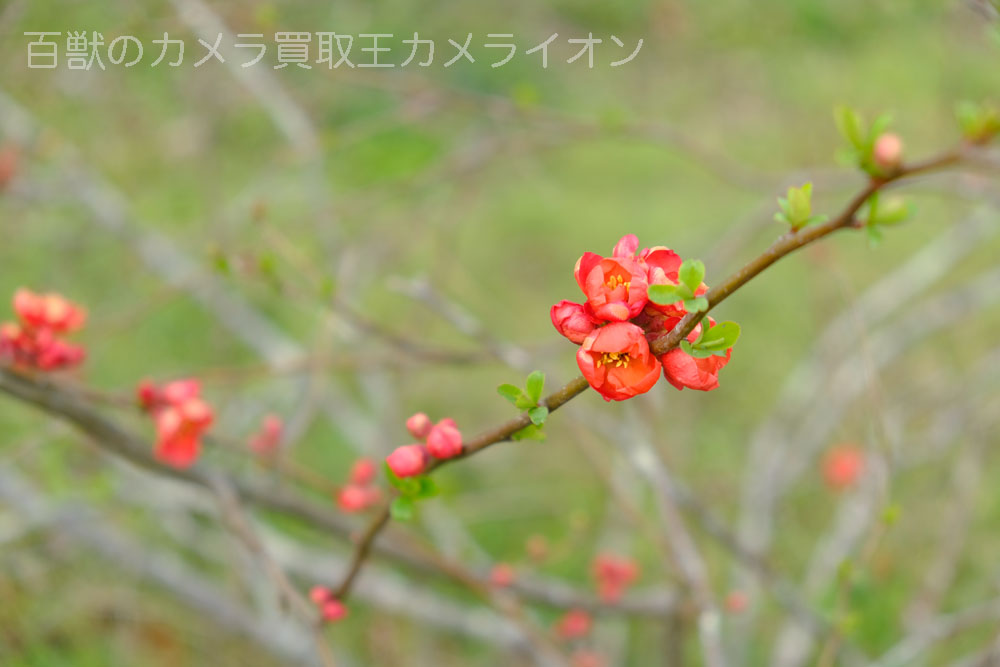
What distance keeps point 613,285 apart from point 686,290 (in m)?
0.08

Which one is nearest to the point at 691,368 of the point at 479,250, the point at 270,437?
the point at 270,437

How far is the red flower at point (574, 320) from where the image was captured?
Result: 610mm

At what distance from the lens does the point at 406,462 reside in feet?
2.44

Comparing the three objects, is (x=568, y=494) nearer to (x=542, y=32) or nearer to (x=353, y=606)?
(x=353, y=606)

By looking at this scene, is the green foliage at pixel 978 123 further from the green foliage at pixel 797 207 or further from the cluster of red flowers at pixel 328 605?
the cluster of red flowers at pixel 328 605

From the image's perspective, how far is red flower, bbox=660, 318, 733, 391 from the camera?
0.59m

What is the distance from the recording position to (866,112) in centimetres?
405

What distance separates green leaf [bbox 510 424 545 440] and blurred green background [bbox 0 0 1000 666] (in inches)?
23.6

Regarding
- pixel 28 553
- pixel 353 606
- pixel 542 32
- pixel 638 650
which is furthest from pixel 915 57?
pixel 28 553

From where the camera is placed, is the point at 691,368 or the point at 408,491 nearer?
the point at 691,368

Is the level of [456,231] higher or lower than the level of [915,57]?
→ lower

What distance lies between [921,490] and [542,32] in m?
3.84

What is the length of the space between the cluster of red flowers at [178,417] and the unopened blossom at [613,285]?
792 millimetres

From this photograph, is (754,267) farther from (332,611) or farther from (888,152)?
(332,611)
